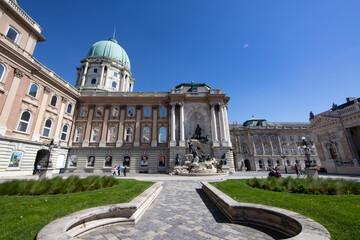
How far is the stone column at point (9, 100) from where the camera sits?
16766mm

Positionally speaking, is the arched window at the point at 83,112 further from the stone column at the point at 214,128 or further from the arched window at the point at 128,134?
the stone column at the point at 214,128

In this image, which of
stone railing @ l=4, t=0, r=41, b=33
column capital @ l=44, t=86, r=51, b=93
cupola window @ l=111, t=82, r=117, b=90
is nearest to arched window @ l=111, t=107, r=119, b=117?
column capital @ l=44, t=86, r=51, b=93

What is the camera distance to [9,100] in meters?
17.6

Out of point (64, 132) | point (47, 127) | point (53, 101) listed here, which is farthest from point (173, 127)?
point (53, 101)

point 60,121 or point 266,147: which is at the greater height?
point 60,121

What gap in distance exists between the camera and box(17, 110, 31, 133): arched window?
18977mm

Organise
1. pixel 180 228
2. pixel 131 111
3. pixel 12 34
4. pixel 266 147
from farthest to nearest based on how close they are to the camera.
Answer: pixel 266 147 → pixel 131 111 → pixel 12 34 → pixel 180 228

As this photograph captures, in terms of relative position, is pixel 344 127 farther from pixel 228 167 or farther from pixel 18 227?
pixel 18 227

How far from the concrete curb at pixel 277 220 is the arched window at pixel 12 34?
29.5 meters

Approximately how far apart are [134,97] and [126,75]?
17.2m

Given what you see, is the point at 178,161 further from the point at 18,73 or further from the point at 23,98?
the point at 18,73

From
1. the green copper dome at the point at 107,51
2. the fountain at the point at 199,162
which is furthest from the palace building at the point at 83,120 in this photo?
the green copper dome at the point at 107,51

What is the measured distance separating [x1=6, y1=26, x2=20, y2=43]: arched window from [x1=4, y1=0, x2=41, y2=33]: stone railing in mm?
2210

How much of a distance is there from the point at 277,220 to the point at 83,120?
105 feet
